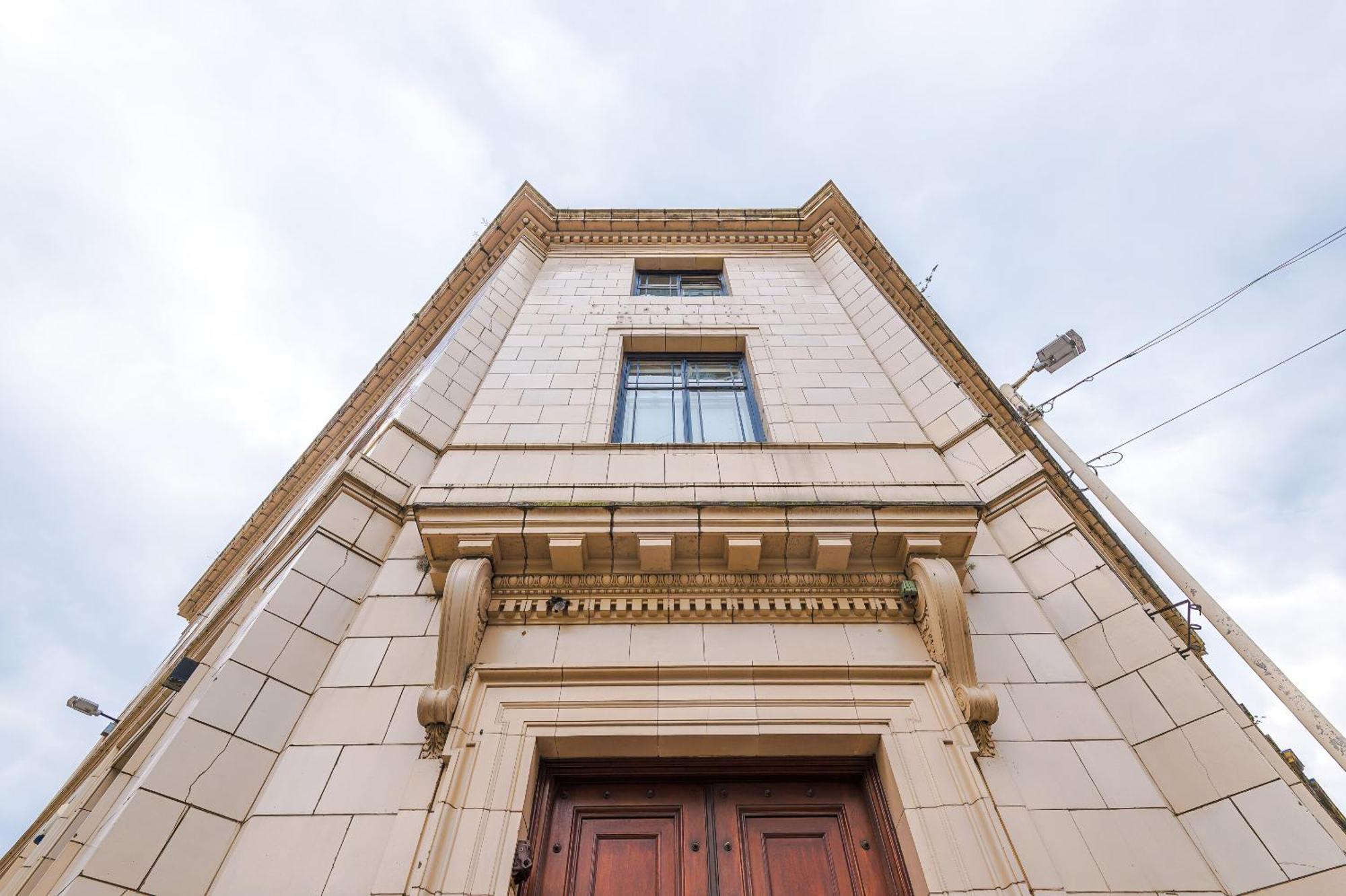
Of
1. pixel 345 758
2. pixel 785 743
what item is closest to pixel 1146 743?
pixel 785 743

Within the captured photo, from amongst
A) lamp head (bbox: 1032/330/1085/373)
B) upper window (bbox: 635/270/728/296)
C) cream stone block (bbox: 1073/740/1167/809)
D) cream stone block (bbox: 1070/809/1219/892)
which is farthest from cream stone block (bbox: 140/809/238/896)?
lamp head (bbox: 1032/330/1085/373)

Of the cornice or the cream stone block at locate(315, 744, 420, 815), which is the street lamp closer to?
→ the cornice

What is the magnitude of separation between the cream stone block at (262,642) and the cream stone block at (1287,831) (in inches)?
275

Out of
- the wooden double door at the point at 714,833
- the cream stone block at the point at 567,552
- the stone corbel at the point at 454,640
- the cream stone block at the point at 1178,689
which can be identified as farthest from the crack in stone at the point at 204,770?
the cream stone block at the point at 1178,689

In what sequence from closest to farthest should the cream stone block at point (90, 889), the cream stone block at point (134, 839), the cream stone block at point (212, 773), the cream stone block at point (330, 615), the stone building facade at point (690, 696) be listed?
1. the cream stone block at point (90, 889)
2. the cream stone block at point (134, 839)
3. the stone building facade at point (690, 696)
4. the cream stone block at point (212, 773)
5. the cream stone block at point (330, 615)

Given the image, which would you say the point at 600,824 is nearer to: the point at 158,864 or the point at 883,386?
the point at 158,864

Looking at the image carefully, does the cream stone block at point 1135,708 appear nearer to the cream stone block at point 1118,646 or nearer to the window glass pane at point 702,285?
the cream stone block at point 1118,646

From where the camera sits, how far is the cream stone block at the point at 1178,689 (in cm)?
471

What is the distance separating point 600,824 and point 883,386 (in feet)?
20.1

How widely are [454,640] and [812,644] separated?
2847 millimetres

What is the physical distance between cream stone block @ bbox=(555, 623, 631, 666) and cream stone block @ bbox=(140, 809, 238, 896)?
2.36 m

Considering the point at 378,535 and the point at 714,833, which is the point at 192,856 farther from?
→ the point at 714,833

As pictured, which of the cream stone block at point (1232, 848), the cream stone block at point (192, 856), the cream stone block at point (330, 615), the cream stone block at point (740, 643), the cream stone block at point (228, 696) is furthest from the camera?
the cream stone block at point (330, 615)

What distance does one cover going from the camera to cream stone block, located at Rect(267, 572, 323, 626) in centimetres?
532
